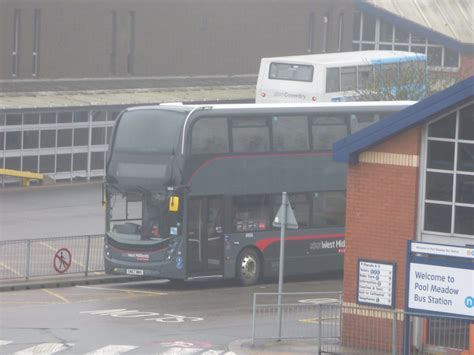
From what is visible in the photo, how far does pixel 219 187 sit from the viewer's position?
100 ft

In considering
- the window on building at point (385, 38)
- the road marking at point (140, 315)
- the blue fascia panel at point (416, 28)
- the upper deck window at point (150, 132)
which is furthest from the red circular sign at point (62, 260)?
Result: the window on building at point (385, 38)

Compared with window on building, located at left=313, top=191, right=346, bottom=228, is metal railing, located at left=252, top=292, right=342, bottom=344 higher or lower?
lower

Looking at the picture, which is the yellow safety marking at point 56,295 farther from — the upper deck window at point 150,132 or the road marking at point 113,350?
the road marking at point 113,350

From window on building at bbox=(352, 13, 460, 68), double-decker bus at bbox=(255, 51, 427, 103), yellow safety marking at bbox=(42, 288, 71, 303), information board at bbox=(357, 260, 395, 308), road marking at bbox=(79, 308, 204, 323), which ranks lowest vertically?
road marking at bbox=(79, 308, 204, 323)

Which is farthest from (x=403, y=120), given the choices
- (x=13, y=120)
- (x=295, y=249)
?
(x=13, y=120)

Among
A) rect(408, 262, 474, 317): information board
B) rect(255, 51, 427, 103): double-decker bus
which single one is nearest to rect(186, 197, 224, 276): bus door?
rect(408, 262, 474, 317): information board

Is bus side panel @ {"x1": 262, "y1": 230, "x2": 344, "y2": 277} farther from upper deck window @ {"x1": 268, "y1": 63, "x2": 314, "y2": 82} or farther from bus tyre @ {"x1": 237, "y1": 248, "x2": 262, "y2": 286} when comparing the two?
upper deck window @ {"x1": 268, "y1": 63, "x2": 314, "y2": 82}

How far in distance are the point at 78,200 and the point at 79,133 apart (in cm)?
506

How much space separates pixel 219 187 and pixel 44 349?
971cm

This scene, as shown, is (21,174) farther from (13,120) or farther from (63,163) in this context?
(63,163)

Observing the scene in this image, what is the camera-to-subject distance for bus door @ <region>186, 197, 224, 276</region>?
99.0ft

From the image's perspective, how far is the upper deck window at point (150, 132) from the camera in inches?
1166

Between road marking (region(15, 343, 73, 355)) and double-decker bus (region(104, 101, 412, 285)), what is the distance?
819cm

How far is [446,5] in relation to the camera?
243ft
